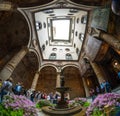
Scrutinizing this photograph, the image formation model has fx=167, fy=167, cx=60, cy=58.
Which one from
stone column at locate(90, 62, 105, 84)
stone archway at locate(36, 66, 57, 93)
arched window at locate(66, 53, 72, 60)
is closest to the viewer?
stone column at locate(90, 62, 105, 84)

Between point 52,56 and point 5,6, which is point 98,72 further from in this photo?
point 52,56

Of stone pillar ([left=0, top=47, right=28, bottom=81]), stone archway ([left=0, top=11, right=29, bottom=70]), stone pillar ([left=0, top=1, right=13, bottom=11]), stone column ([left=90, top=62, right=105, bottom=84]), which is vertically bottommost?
stone column ([left=90, top=62, right=105, bottom=84])

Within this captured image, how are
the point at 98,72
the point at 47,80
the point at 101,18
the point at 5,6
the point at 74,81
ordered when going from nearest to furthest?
1. the point at 5,6
2. the point at 101,18
3. the point at 98,72
4. the point at 74,81
5. the point at 47,80

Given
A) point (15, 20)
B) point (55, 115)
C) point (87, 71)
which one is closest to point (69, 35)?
point (87, 71)

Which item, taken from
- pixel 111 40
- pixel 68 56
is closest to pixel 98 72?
pixel 111 40

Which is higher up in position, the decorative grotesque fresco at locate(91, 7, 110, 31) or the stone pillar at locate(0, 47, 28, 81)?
the decorative grotesque fresco at locate(91, 7, 110, 31)

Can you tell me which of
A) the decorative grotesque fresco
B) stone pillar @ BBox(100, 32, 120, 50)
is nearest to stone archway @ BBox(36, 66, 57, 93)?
the decorative grotesque fresco

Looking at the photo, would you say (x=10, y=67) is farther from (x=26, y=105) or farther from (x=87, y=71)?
(x=87, y=71)

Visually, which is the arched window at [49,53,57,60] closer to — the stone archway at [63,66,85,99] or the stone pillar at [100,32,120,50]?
the stone archway at [63,66,85,99]

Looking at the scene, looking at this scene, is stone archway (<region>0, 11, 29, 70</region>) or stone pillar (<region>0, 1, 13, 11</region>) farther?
stone archway (<region>0, 11, 29, 70</region>)

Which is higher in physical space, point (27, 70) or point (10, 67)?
point (10, 67)

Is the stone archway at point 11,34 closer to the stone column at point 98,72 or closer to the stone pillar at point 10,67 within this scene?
the stone pillar at point 10,67

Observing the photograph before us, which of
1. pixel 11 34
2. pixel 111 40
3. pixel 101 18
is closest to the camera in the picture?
pixel 111 40

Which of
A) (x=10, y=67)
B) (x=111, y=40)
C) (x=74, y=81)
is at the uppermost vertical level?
(x=111, y=40)
